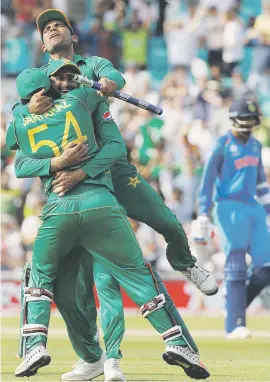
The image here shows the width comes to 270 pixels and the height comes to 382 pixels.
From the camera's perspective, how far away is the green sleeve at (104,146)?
24.9ft

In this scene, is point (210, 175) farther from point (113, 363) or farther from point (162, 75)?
point (162, 75)

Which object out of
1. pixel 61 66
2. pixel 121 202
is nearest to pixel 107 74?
pixel 61 66

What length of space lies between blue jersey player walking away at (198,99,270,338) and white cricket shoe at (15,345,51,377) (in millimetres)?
4543

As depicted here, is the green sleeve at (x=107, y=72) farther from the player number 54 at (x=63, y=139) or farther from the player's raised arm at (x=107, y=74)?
the player number 54 at (x=63, y=139)

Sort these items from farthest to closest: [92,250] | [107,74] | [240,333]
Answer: [240,333] < [107,74] < [92,250]

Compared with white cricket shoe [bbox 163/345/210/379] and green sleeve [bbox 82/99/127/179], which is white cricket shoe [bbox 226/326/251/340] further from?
green sleeve [bbox 82/99/127/179]

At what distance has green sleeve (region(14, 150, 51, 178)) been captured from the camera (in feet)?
24.7

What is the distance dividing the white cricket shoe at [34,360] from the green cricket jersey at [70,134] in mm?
1011

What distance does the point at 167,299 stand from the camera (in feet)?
26.2

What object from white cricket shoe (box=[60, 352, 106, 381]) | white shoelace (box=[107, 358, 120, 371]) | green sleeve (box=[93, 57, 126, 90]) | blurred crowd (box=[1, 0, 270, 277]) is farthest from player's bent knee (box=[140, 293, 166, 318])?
blurred crowd (box=[1, 0, 270, 277])

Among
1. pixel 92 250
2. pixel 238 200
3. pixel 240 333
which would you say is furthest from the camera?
pixel 240 333

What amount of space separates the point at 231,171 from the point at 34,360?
4.89 m

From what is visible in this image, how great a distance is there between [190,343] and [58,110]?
1.71 metres

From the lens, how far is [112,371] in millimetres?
7652
